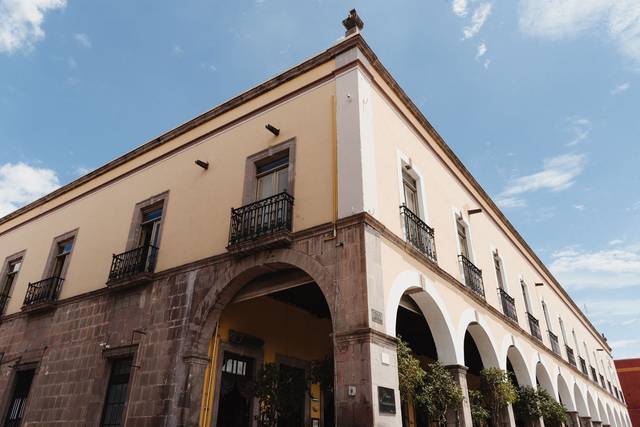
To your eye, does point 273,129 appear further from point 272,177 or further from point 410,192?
point 410,192

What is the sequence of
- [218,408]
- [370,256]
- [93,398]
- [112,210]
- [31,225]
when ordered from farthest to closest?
1. [31,225]
2. [112,210]
3. [93,398]
4. [218,408]
5. [370,256]

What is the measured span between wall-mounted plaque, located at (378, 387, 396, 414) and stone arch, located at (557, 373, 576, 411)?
12.2m

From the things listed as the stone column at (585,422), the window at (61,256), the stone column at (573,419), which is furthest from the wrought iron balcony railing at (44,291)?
the stone column at (585,422)

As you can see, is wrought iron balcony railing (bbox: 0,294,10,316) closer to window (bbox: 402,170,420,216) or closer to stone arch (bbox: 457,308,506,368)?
window (bbox: 402,170,420,216)

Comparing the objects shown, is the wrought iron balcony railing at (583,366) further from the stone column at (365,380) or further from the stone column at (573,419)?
the stone column at (365,380)

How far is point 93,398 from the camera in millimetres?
9633

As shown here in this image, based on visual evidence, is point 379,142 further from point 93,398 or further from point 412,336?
point 93,398

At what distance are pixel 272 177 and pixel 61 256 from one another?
7682 mm

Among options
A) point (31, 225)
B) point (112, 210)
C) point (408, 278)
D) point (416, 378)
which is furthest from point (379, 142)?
point (31, 225)

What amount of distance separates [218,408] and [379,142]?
5848 millimetres

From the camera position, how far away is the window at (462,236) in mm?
11977

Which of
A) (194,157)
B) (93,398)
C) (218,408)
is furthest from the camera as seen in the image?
(194,157)

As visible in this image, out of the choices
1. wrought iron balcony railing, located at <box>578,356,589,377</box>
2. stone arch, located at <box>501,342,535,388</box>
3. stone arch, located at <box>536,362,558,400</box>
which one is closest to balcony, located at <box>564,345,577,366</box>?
wrought iron balcony railing, located at <box>578,356,589,377</box>

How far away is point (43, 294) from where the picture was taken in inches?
493
